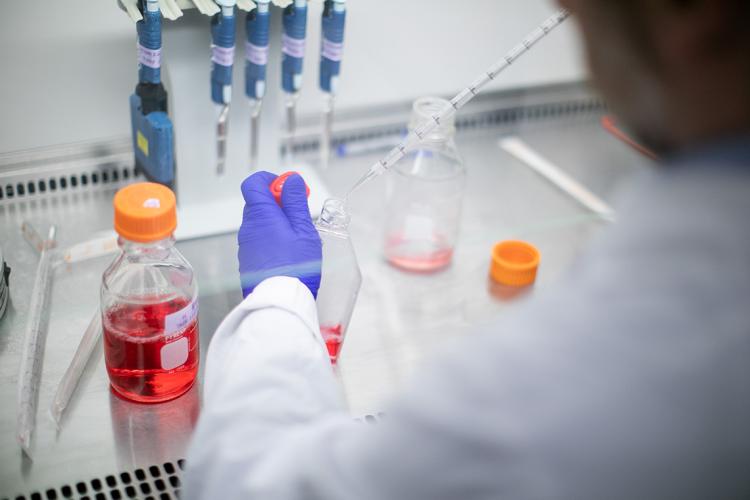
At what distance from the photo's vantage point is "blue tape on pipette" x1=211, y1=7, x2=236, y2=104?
1.43m

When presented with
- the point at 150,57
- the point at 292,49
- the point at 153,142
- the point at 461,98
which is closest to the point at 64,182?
the point at 153,142

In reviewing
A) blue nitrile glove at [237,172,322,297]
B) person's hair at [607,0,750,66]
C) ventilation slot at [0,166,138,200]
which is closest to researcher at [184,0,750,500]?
person's hair at [607,0,750,66]

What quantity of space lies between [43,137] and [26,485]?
743mm

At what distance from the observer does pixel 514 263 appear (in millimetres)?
1646

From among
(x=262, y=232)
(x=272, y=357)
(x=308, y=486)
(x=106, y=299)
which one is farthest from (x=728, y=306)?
(x=106, y=299)

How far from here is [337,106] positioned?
1.94 metres

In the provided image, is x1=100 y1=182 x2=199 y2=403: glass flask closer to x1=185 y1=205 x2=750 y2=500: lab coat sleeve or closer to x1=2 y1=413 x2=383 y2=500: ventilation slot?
x1=2 y1=413 x2=383 y2=500: ventilation slot

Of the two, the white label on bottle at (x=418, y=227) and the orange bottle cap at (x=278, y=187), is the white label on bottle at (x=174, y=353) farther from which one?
the white label on bottle at (x=418, y=227)

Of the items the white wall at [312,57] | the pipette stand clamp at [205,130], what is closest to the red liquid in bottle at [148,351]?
the pipette stand clamp at [205,130]

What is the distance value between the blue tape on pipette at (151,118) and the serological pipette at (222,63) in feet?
0.29

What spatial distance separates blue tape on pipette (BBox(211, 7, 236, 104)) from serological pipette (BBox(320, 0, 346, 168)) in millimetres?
202

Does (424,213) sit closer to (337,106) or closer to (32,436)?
(337,106)

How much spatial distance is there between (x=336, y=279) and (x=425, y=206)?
378 millimetres

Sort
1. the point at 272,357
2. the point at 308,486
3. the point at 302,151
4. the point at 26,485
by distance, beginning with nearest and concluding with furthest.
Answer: the point at 308,486 → the point at 272,357 → the point at 26,485 → the point at 302,151
